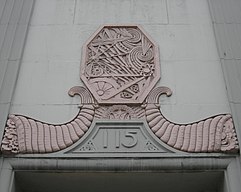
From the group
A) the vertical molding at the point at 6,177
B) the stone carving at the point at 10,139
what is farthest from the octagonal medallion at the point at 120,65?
the vertical molding at the point at 6,177

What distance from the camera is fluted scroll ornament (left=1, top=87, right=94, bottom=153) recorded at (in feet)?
18.3

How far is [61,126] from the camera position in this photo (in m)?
5.81

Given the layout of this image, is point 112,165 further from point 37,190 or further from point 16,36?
point 16,36

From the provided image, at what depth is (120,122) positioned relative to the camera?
19.1ft

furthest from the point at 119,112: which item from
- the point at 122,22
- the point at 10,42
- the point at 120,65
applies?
the point at 10,42

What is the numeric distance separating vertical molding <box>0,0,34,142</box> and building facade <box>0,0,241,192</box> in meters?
0.02

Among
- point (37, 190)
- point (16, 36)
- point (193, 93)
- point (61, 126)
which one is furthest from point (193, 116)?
point (16, 36)

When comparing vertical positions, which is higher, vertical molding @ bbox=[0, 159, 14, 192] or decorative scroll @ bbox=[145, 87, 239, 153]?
decorative scroll @ bbox=[145, 87, 239, 153]

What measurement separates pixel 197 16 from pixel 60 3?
2.38m

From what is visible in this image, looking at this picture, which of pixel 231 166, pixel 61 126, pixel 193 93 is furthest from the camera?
pixel 193 93

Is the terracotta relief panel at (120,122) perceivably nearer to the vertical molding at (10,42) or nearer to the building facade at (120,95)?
the building facade at (120,95)

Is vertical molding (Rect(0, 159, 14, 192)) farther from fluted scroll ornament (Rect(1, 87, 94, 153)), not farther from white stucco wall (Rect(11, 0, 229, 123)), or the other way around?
white stucco wall (Rect(11, 0, 229, 123))

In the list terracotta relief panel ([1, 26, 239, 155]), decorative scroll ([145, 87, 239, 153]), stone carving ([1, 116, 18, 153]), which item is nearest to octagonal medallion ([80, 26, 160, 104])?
terracotta relief panel ([1, 26, 239, 155])

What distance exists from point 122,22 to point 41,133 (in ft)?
8.38
